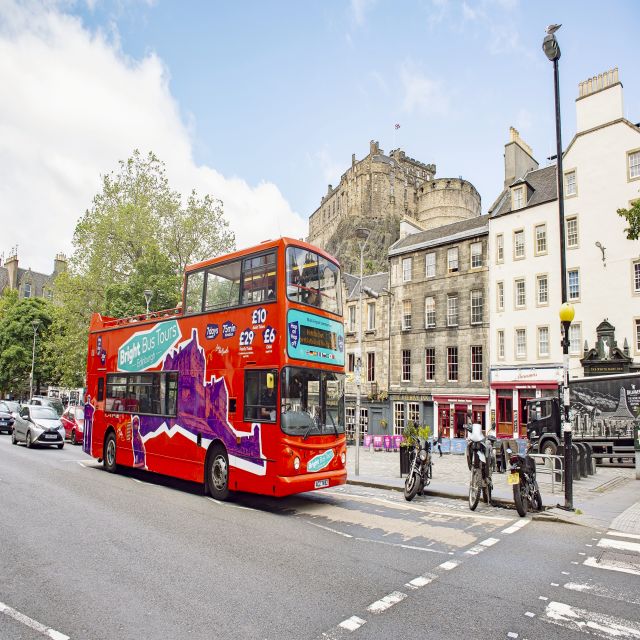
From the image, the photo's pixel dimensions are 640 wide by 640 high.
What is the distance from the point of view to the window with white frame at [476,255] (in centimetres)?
3488

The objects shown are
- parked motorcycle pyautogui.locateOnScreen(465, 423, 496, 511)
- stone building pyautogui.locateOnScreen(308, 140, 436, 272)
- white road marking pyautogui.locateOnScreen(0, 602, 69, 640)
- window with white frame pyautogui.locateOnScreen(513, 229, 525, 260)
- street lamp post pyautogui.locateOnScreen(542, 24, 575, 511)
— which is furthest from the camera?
stone building pyautogui.locateOnScreen(308, 140, 436, 272)

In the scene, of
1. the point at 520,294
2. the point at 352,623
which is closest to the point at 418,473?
the point at 352,623

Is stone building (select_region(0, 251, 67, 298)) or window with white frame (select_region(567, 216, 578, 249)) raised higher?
stone building (select_region(0, 251, 67, 298))

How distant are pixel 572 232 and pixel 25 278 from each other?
84.4 meters

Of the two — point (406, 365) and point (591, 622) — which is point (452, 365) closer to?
point (406, 365)

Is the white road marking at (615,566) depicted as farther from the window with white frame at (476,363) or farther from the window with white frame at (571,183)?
the window with white frame at (571,183)

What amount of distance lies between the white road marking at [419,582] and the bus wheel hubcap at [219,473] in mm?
6102

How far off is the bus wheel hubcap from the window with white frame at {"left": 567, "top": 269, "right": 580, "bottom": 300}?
83.6 ft

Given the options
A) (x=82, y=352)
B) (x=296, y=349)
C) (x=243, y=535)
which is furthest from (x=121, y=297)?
(x=243, y=535)

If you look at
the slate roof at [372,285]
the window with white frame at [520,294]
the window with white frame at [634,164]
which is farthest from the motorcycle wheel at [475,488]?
the slate roof at [372,285]

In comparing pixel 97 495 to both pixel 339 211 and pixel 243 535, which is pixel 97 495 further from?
pixel 339 211

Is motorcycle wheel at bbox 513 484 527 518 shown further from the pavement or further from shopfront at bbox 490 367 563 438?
shopfront at bbox 490 367 563 438

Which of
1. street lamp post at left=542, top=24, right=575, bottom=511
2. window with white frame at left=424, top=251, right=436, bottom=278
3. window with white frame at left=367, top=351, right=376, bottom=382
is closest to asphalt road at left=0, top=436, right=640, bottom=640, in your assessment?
street lamp post at left=542, top=24, right=575, bottom=511

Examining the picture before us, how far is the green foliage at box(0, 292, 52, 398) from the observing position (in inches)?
2231
